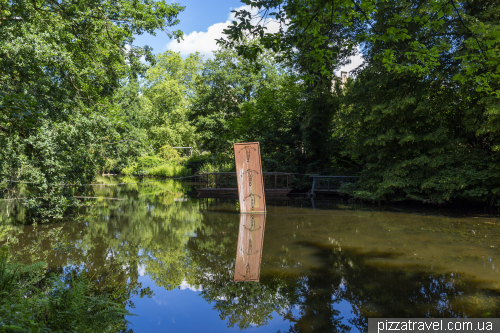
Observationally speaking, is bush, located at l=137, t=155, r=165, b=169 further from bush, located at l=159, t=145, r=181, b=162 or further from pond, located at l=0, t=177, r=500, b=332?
pond, located at l=0, t=177, r=500, b=332

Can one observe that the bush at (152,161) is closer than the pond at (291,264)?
No

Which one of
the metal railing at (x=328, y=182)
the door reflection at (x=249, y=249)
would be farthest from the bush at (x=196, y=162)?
the door reflection at (x=249, y=249)

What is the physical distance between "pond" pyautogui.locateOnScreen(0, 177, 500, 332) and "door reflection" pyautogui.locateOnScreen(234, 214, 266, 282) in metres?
0.05

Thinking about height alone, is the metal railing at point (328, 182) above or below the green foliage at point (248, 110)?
below

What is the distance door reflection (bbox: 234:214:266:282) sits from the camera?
530 centimetres

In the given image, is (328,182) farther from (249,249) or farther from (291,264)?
(291,264)

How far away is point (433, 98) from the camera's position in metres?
12.7

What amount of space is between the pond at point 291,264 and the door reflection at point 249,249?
0.05m

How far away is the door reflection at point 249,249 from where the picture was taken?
530cm

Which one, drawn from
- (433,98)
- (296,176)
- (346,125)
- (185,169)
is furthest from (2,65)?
(185,169)

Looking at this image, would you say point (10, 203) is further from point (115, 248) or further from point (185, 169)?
point (185, 169)

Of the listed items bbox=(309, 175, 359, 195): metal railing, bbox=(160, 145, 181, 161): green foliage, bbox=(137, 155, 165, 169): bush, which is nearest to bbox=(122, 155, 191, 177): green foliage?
bbox=(137, 155, 165, 169): bush

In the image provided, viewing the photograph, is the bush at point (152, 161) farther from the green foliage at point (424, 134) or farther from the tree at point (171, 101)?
the green foliage at point (424, 134)

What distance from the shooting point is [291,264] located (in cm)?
578
